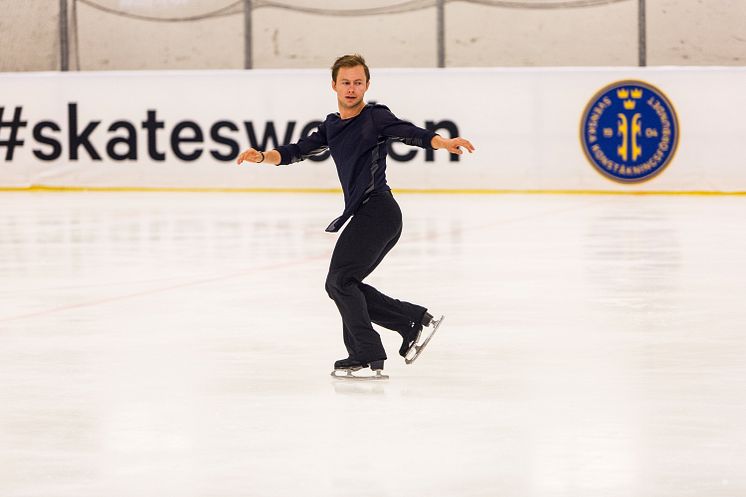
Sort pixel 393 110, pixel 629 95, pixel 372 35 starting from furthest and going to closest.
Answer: pixel 372 35, pixel 393 110, pixel 629 95

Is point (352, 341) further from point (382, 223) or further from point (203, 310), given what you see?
point (203, 310)

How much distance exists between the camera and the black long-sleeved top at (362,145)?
6.74 meters

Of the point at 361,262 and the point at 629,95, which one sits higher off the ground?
the point at 629,95

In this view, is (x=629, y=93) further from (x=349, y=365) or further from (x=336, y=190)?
(x=349, y=365)

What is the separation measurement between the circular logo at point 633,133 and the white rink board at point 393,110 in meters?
0.11

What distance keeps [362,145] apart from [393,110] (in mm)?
14481

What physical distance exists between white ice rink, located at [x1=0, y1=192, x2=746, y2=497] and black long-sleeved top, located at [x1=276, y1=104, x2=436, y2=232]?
0.82 metres

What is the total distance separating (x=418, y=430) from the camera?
221 inches

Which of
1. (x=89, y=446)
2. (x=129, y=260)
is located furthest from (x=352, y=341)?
(x=129, y=260)

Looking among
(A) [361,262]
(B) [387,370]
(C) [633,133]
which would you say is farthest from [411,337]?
(C) [633,133]

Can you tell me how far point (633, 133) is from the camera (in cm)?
2016

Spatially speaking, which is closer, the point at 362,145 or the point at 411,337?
the point at 362,145

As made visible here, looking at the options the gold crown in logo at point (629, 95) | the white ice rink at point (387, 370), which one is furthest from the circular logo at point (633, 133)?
the white ice rink at point (387, 370)

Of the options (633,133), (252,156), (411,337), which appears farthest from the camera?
(633,133)
